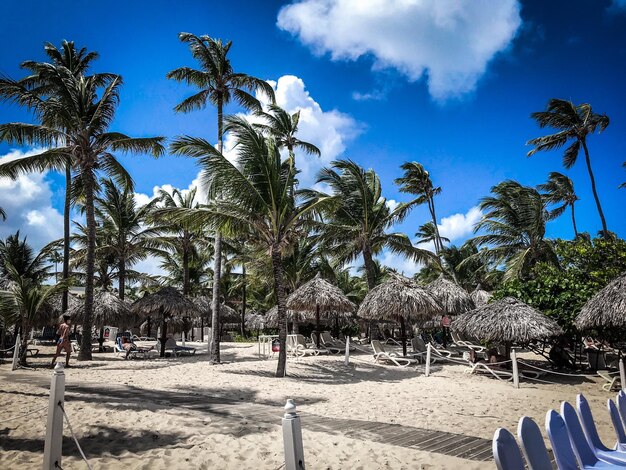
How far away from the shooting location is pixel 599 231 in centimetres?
2262

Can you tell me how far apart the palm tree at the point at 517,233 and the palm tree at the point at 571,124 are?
2.80 metres

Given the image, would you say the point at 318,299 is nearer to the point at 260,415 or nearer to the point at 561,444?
the point at 260,415

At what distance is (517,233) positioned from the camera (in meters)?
23.6

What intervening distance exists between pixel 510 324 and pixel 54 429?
11.0m

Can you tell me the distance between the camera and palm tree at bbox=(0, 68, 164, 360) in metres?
13.5

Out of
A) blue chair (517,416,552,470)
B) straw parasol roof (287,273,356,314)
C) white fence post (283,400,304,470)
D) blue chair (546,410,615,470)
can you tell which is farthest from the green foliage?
white fence post (283,400,304,470)

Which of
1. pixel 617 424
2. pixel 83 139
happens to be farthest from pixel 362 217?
pixel 617 424

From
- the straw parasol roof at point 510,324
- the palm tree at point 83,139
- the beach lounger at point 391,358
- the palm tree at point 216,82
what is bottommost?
the beach lounger at point 391,358

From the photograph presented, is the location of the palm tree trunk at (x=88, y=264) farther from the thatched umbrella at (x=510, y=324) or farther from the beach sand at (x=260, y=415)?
the thatched umbrella at (x=510, y=324)

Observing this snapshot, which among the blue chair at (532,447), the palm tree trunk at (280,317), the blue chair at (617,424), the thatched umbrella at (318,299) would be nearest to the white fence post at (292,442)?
the blue chair at (532,447)

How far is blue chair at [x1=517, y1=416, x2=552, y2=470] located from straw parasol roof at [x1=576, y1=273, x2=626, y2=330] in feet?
27.1

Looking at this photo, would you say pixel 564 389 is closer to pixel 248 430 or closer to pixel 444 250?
pixel 248 430

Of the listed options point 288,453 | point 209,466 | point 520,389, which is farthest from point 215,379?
point 288,453

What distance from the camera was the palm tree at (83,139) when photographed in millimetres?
13461
